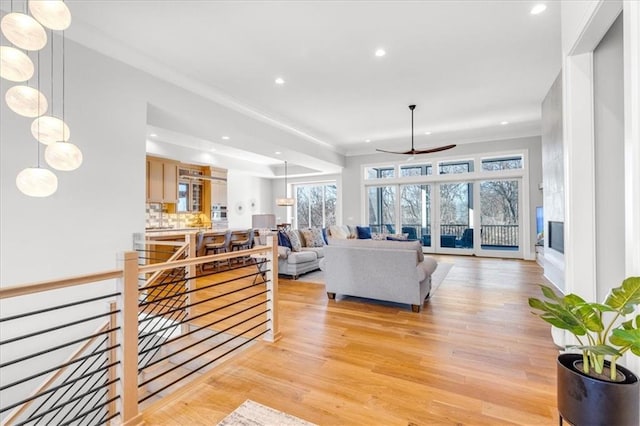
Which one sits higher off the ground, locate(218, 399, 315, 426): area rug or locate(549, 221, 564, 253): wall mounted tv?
locate(549, 221, 564, 253): wall mounted tv

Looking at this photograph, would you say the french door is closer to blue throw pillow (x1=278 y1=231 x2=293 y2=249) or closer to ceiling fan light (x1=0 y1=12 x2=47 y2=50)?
blue throw pillow (x1=278 y1=231 x2=293 y2=249)

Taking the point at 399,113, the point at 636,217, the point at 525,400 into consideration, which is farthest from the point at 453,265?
the point at 636,217

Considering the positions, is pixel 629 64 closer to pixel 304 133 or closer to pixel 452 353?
pixel 452 353

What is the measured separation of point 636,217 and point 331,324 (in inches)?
105

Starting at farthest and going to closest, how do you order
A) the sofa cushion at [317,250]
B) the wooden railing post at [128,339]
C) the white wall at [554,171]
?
the sofa cushion at [317,250] → the white wall at [554,171] → the wooden railing post at [128,339]

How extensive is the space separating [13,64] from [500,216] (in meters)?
8.75

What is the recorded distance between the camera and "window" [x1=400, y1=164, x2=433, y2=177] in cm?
849

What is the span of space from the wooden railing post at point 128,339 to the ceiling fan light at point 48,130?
1.16m

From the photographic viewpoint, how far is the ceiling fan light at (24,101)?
73.5 inches

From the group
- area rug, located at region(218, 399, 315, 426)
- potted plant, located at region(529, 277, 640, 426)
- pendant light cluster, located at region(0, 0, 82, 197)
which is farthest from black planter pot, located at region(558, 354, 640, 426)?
pendant light cluster, located at region(0, 0, 82, 197)

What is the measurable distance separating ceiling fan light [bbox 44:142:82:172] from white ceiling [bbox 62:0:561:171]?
1.54m

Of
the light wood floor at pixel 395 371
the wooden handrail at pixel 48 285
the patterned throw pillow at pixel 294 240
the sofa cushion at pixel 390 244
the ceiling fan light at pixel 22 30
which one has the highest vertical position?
the ceiling fan light at pixel 22 30

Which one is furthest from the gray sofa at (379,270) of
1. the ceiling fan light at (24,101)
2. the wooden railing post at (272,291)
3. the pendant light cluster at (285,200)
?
the pendant light cluster at (285,200)

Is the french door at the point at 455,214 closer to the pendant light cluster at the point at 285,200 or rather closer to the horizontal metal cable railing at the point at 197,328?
the pendant light cluster at the point at 285,200
